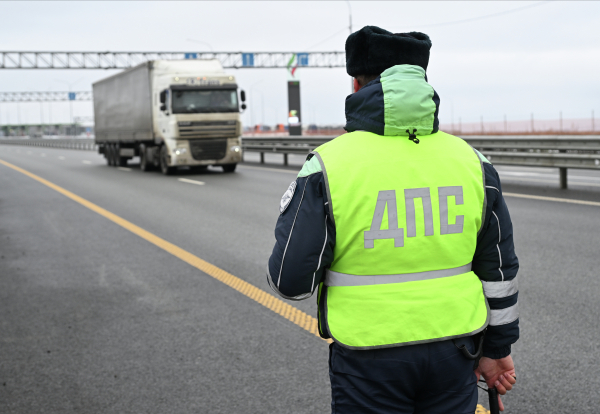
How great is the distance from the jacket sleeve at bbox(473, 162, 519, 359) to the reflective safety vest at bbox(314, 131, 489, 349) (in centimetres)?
11

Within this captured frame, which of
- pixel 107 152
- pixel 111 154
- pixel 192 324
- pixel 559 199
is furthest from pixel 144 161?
pixel 192 324

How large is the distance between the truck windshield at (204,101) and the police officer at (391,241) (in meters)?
20.4

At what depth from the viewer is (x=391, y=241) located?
2129 mm

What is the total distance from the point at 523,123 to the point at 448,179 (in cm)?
5058

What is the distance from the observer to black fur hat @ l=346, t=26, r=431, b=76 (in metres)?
2.20

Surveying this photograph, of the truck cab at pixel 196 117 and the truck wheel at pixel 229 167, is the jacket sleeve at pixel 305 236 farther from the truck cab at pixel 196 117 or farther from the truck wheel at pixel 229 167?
the truck wheel at pixel 229 167

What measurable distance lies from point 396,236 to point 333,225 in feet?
0.61

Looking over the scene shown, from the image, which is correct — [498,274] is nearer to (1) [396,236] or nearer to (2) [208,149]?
(1) [396,236]

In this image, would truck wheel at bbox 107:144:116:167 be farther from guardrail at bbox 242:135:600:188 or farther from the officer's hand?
the officer's hand

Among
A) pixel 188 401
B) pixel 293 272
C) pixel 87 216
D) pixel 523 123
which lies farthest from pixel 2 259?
pixel 523 123

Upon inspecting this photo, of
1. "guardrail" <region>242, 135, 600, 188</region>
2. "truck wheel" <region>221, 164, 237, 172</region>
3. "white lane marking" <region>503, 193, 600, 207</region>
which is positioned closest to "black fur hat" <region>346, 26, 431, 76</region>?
"white lane marking" <region>503, 193, 600, 207</region>

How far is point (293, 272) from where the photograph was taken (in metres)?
2.20

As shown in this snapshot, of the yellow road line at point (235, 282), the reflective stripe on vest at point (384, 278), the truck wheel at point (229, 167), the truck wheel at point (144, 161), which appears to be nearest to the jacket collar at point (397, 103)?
the reflective stripe on vest at point (384, 278)

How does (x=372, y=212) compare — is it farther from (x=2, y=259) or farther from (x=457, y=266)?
(x=2, y=259)
